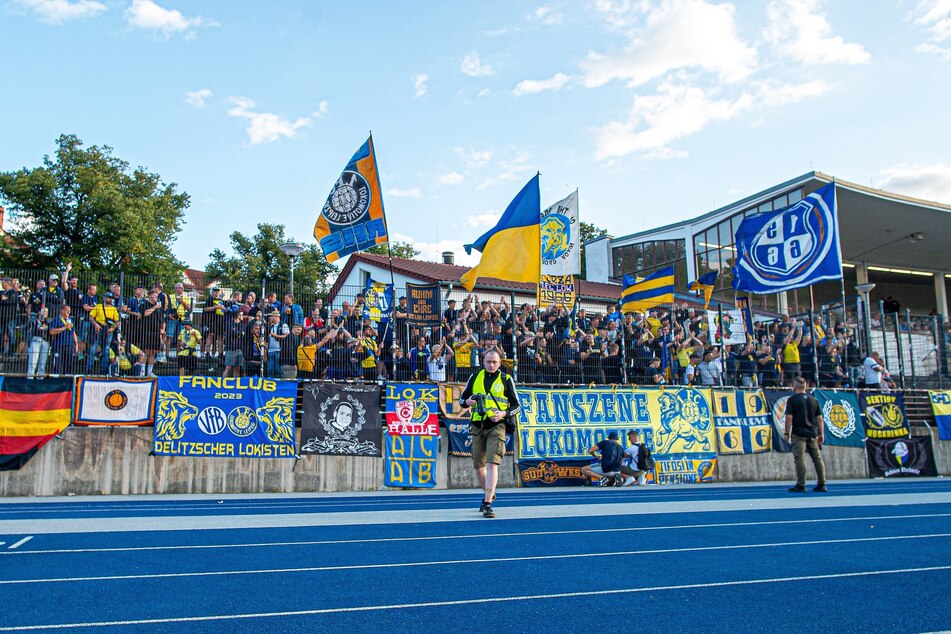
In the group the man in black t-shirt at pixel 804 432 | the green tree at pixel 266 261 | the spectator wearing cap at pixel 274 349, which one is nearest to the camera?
the man in black t-shirt at pixel 804 432

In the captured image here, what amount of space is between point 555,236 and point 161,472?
11473 millimetres

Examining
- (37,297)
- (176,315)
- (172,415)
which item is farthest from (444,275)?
(37,297)

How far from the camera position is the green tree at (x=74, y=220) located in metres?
33.5

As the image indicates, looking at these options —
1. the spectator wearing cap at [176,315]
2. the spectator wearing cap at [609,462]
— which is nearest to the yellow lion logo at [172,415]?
the spectator wearing cap at [176,315]

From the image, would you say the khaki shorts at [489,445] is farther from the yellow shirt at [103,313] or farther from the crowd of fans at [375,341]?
the yellow shirt at [103,313]

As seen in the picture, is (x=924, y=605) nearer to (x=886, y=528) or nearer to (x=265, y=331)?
(x=886, y=528)

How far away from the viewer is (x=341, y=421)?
15.1 meters

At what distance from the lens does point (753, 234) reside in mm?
18625

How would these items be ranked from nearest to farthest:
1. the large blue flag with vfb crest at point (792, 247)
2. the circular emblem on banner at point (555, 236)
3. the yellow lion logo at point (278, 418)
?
the yellow lion logo at point (278, 418)
the large blue flag with vfb crest at point (792, 247)
the circular emblem on banner at point (555, 236)

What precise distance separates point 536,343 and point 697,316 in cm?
475

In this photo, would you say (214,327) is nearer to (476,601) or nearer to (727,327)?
(476,601)

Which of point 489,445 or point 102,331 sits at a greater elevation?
point 102,331

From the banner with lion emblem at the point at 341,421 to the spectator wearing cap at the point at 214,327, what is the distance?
6.26 ft

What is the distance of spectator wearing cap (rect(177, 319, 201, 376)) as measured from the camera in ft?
47.1
